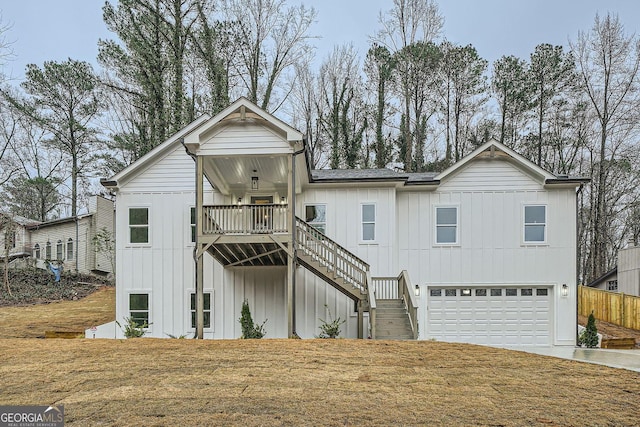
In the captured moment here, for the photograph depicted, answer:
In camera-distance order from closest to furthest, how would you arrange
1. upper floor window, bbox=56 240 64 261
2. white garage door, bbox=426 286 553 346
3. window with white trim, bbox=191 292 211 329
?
window with white trim, bbox=191 292 211 329 → white garage door, bbox=426 286 553 346 → upper floor window, bbox=56 240 64 261

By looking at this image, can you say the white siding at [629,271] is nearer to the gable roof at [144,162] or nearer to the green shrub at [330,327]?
the green shrub at [330,327]

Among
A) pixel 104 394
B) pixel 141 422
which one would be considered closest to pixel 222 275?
pixel 104 394

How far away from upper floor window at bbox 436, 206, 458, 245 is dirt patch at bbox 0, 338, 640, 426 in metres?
5.48

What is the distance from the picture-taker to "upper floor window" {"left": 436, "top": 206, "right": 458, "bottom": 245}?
48.7ft

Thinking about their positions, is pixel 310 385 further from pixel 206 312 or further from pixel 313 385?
pixel 206 312

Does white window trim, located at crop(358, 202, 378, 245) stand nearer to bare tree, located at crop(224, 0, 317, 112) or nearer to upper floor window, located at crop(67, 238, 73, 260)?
bare tree, located at crop(224, 0, 317, 112)

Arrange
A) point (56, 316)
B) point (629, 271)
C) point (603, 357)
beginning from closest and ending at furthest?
1. point (603, 357)
2. point (56, 316)
3. point (629, 271)

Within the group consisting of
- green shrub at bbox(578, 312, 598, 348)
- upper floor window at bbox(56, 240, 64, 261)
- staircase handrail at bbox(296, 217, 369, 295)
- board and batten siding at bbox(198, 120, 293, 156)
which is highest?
board and batten siding at bbox(198, 120, 293, 156)

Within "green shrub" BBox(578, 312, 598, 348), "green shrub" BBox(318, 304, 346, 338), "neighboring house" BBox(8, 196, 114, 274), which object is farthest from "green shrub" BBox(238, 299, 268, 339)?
"neighboring house" BBox(8, 196, 114, 274)

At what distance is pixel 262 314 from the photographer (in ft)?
47.5

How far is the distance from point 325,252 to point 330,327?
2238 millimetres

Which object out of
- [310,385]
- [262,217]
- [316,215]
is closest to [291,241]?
[262,217]

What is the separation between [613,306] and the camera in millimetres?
20219

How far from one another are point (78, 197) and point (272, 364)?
106ft
